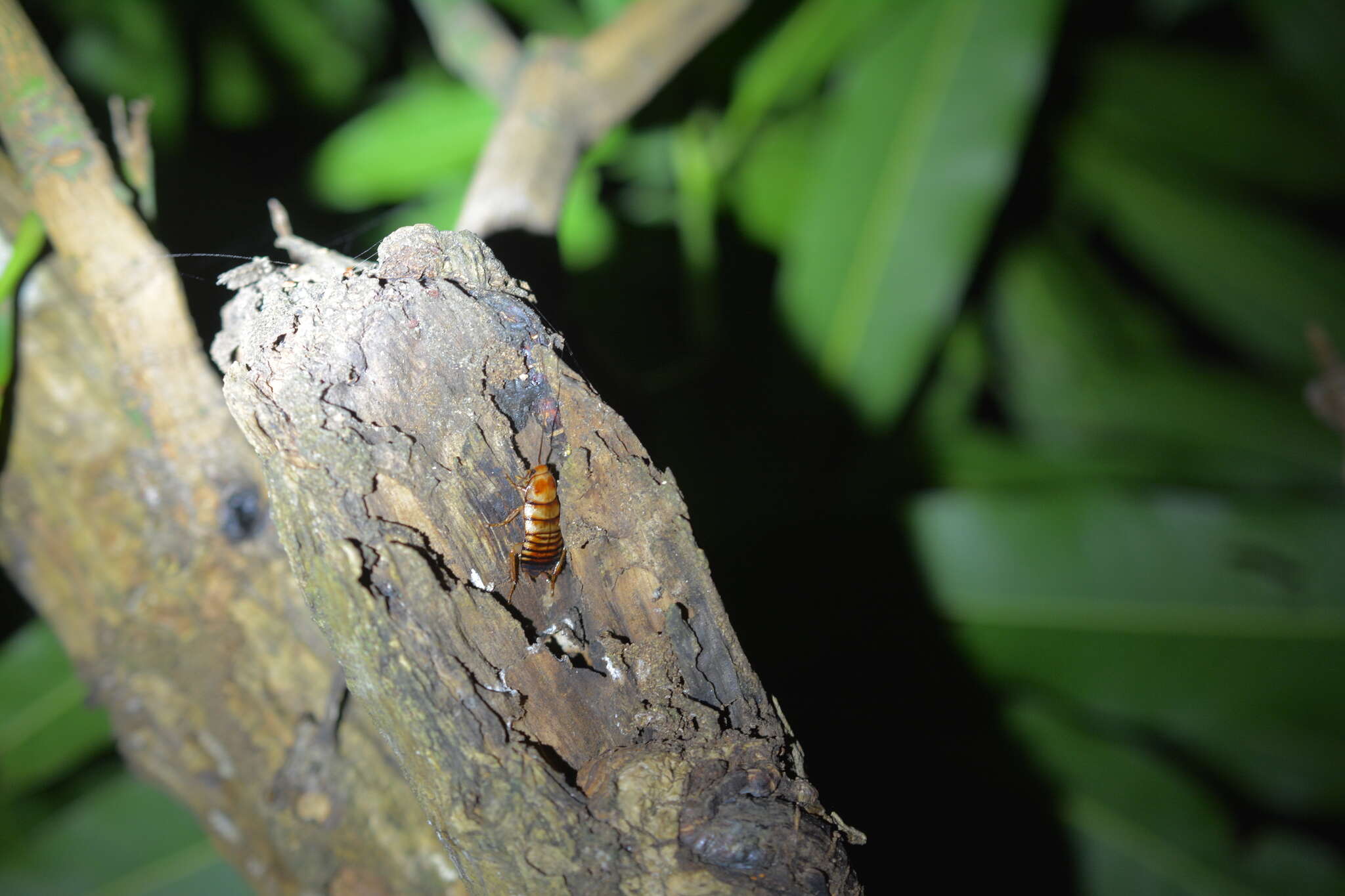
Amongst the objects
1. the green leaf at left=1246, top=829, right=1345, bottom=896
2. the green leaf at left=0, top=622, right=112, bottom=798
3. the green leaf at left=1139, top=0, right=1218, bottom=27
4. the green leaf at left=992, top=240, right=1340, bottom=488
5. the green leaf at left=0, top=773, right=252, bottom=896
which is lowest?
the green leaf at left=0, top=773, right=252, bottom=896

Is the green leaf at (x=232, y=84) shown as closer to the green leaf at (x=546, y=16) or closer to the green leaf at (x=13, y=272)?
the green leaf at (x=546, y=16)

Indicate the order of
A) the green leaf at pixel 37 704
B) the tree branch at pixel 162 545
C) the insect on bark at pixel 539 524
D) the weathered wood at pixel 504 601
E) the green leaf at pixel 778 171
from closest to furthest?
A: the weathered wood at pixel 504 601, the insect on bark at pixel 539 524, the tree branch at pixel 162 545, the green leaf at pixel 37 704, the green leaf at pixel 778 171

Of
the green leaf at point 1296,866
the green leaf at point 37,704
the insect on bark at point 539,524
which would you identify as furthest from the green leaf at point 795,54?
the green leaf at point 1296,866

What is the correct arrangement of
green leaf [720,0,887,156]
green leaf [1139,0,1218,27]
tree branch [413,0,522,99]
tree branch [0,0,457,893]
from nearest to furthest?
tree branch [0,0,457,893] < tree branch [413,0,522,99] < green leaf [720,0,887,156] < green leaf [1139,0,1218,27]

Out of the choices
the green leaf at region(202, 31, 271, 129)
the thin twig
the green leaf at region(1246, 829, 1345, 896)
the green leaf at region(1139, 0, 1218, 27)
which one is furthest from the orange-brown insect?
the green leaf at region(1139, 0, 1218, 27)

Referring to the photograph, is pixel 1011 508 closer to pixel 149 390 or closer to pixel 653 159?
pixel 653 159

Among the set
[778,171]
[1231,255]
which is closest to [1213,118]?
[1231,255]

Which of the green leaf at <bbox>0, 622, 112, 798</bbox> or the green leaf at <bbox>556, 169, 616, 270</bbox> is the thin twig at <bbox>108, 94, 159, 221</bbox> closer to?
the green leaf at <bbox>556, 169, 616, 270</bbox>

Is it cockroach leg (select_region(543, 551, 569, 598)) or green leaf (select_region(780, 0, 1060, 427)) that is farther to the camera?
green leaf (select_region(780, 0, 1060, 427))
